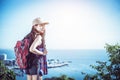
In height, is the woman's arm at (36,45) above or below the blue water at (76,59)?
above

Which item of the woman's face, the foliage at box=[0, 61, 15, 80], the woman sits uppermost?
the woman's face

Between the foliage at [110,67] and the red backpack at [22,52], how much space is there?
728 millimetres

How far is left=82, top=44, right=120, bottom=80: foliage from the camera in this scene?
374cm

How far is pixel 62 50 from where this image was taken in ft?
12.7

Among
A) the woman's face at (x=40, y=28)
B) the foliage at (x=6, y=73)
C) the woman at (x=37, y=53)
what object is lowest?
the foliage at (x=6, y=73)

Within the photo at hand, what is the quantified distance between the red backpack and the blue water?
70 millimetres

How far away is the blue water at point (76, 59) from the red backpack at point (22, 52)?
70mm

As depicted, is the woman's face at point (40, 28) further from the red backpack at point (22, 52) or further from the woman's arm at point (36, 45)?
the red backpack at point (22, 52)

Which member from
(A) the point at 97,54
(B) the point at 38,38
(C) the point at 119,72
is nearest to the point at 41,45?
(B) the point at 38,38

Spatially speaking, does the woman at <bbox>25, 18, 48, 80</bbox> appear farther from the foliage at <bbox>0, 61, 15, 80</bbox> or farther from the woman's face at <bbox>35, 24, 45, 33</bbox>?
the foliage at <bbox>0, 61, 15, 80</bbox>

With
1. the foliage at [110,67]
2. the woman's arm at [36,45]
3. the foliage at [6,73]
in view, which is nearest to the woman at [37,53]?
the woman's arm at [36,45]

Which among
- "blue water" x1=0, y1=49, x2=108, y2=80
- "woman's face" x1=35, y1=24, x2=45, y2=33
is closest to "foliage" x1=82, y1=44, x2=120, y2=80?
"blue water" x1=0, y1=49, x2=108, y2=80

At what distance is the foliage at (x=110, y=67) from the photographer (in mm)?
3738

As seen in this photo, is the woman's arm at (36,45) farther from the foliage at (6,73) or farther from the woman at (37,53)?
the foliage at (6,73)
